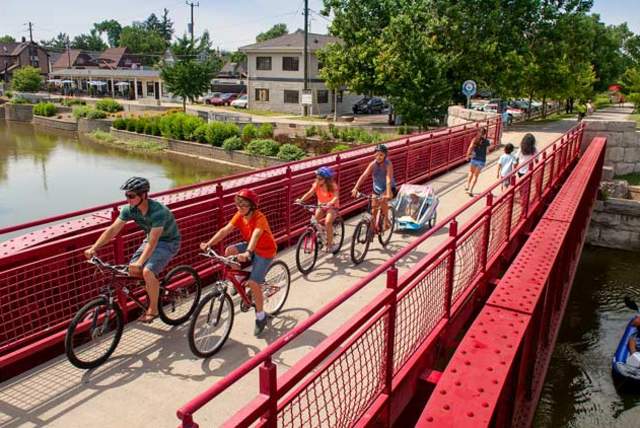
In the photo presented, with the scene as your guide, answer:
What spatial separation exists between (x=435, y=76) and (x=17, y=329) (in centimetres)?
2944

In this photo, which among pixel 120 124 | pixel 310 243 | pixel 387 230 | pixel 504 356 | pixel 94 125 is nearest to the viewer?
pixel 504 356

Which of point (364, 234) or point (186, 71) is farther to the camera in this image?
point (186, 71)

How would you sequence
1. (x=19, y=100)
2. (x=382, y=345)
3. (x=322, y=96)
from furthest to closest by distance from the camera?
(x=19, y=100) → (x=322, y=96) → (x=382, y=345)

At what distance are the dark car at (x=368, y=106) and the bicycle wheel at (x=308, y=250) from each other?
48652 millimetres

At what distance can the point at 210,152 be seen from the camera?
36.7 m

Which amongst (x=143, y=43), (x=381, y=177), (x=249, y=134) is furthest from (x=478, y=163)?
(x=143, y=43)

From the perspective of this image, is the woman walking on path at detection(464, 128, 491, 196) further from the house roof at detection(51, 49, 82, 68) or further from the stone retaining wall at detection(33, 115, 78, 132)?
the house roof at detection(51, 49, 82, 68)

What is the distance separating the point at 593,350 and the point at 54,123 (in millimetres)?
54764

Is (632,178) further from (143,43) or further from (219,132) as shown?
(143,43)

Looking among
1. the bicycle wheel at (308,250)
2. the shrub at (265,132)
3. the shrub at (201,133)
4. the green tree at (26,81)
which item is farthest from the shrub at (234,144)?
the green tree at (26,81)

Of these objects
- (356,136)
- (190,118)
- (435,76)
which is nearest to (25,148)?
(190,118)

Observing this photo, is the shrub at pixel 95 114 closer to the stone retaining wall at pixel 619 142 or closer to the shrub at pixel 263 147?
the shrub at pixel 263 147

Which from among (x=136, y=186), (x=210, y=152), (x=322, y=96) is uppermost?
(x=322, y=96)

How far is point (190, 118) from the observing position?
132 feet
